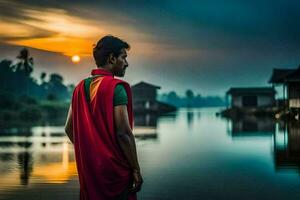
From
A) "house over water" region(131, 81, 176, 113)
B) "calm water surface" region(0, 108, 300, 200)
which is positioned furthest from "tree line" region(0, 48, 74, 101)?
"calm water surface" region(0, 108, 300, 200)

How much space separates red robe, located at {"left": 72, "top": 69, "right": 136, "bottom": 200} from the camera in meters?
2.32

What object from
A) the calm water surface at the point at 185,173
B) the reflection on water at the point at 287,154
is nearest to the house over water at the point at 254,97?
the reflection on water at the point at 287,154

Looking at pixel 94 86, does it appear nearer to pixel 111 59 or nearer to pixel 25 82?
pixel 111 59

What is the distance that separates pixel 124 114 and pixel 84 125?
0.24 metres

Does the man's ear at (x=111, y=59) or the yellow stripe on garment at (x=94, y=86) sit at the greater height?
the man's ear at (x=111, y=59)

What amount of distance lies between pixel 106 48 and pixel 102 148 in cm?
51

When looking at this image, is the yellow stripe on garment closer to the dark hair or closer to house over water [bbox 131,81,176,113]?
the dark hair

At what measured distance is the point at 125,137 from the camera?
2.31m

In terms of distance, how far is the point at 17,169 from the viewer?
9484 millimetres

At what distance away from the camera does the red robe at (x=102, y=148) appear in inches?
91.2

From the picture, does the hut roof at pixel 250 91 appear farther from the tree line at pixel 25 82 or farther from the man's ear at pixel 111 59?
the man's ear at pixel 111 59

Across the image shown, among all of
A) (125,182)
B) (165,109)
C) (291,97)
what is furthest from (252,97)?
(125,182)

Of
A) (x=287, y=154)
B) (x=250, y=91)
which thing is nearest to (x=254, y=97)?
(x=250, y=91)

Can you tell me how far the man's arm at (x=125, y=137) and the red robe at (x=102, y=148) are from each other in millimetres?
25
